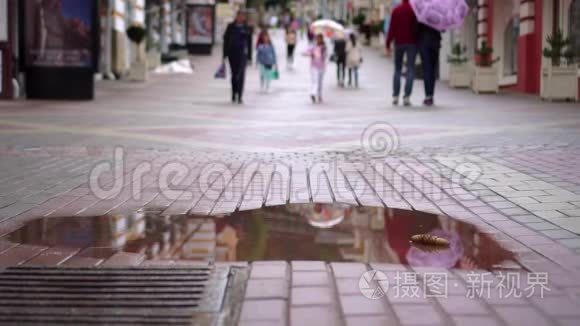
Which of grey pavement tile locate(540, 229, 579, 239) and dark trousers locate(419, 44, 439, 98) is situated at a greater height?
dark trousers locate(419, 44, 439, 98)

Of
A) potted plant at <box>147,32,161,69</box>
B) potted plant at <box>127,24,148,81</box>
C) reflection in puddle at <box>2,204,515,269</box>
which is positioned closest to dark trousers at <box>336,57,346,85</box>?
potted plant at <box>127,24,148,81</box>

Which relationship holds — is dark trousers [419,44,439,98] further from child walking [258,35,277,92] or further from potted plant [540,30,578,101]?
child walking [258,35,277,92]

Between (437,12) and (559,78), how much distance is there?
4.07 m

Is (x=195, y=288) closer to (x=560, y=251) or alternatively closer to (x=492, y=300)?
(x=492, y=300)

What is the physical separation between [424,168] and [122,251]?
11.7 feet

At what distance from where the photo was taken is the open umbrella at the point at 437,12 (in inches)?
565

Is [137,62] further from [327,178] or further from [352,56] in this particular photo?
[327,178]

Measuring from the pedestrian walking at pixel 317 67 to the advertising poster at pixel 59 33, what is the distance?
443cm

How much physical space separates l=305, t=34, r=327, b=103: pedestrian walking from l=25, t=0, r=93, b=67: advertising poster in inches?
174

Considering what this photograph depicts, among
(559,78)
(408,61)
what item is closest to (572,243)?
(408,61)

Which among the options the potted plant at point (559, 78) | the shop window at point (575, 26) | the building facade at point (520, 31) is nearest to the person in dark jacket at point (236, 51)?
the potted plant at point (559, 78)

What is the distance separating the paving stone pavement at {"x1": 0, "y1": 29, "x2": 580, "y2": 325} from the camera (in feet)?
10.4

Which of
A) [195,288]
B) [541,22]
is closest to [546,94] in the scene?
[541,22]

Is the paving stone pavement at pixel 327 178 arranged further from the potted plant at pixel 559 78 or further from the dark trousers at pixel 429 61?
the potted plant at pixel 559 78
